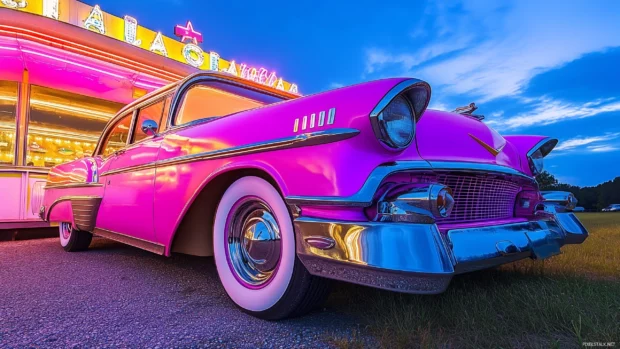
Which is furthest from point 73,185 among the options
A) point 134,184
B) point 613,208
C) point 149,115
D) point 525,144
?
point 613,208

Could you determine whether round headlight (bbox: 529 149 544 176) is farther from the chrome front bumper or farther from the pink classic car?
the chrome front bumper

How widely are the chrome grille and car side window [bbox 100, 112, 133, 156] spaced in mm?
2705

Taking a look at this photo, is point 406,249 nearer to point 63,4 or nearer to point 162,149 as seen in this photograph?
point 162,149

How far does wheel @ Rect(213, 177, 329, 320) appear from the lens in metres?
1.53

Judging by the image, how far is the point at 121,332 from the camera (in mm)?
1552

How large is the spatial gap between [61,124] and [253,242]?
24.5 feet

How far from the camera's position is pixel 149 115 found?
9.86 ft

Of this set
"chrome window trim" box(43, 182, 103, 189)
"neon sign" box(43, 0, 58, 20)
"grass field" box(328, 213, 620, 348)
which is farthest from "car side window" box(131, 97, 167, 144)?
"neon sign" box(43, 0, 58, 20)

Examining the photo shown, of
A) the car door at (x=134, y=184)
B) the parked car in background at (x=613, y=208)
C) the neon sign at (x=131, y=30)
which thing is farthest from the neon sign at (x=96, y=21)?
the parked car in background at (x=613, y=208)

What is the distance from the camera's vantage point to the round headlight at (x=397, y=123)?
4.58 feet

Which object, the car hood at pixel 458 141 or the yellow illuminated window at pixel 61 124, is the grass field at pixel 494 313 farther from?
the yellow illuminated window at pixel 61 124

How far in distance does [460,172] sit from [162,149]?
1792 mm

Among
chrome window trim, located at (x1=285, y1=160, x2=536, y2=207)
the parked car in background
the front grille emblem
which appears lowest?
the parked car in background

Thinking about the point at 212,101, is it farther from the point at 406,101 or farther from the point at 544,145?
the point at 544,145
